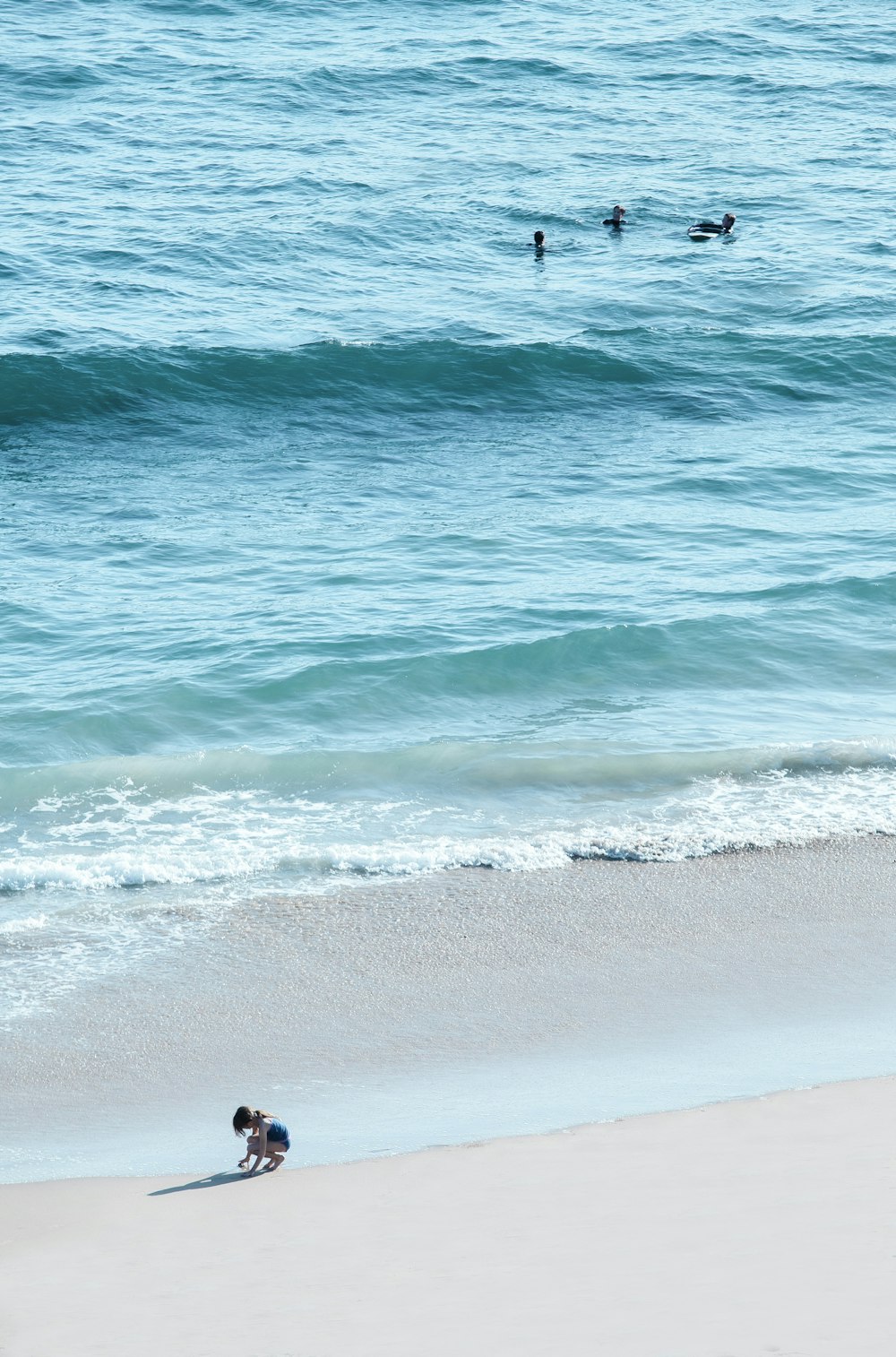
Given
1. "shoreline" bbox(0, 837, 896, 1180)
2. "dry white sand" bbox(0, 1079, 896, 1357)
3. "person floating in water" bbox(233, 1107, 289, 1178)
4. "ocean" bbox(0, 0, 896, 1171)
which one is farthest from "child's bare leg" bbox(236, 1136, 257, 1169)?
"ocean" bbox(0, 0, 896, 1171)

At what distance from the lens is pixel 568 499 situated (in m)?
20.7

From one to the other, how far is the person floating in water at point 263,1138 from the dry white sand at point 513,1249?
148mm

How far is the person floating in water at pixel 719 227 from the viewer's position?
3162 centimetres

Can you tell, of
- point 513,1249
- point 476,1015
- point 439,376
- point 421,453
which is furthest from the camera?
point 439,376

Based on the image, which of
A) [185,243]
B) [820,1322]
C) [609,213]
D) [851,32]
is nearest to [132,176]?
[185,243]

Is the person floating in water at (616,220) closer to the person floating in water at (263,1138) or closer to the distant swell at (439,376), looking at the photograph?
the distant swell at (439,376)

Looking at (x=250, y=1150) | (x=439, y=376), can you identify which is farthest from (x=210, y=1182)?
(x=439, y=376)

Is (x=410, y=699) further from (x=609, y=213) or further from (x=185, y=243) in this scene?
(x=609, y=213)

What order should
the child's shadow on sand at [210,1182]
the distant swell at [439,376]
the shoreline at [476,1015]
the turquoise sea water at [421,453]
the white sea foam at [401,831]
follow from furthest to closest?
the distant swell at [439,376] < the turquoise sea water at [421,453] < the white sea foam at [401,831] < the shoreline at [476,1015] < the child's shadow on sand at [210,1182]

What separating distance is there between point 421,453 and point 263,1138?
15.5 meters

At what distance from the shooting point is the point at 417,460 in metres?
22.3

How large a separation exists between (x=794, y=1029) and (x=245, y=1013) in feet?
12.7

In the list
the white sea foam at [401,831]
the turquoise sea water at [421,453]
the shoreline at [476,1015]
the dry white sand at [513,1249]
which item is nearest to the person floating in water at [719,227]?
the turquoise sea water at [421,453]

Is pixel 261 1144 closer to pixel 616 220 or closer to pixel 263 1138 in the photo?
pixel 263 1138
